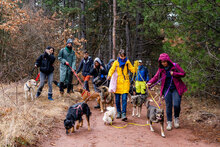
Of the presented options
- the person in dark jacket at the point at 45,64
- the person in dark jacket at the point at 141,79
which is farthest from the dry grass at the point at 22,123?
the person in dark jacket at the point at 141,79

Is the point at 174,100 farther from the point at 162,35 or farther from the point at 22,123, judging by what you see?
the point at 162,35

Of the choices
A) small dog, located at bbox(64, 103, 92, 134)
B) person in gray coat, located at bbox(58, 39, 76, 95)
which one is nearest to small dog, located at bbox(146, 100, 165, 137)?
small dog, located at bbox(64, 103, 92, 134)

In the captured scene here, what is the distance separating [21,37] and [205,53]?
10061 millimetres

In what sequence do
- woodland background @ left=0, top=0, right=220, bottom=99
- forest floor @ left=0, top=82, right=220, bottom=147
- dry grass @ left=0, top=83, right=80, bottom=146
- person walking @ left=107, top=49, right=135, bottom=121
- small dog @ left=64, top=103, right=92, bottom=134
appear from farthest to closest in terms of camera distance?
person walking @ left=107, top=49, right=135, bottom=121 < woodland background @ left=0, top=0, right=220, bottom=99 < small dog @ left=64, top=103, right=92, bottom=134 < forest floor @ left=0, top=82, right=220, bottom=147 < dry grass @ left=0, top=83, right=80, bottom=146

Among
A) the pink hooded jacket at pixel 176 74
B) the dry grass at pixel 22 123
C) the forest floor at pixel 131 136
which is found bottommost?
the forest floor at pixel 131 136

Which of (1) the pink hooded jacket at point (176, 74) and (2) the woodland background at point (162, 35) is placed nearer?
(1) the pink hooded jacket at point (176, 74)

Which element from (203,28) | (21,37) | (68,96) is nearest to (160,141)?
(203,28)

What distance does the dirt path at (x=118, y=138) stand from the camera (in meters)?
4.39

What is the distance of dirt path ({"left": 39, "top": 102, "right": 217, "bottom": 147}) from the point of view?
→ 439 centimetres

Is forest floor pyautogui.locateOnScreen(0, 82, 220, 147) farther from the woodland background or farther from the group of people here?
the woodland background

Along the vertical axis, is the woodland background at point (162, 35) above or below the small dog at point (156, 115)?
above

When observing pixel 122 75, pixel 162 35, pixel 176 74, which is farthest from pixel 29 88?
pixel 162 35

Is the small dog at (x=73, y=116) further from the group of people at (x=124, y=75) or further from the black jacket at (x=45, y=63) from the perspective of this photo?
the black jacket at (x=45, y=63)

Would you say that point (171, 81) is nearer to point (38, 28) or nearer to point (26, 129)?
point (26, 129)
